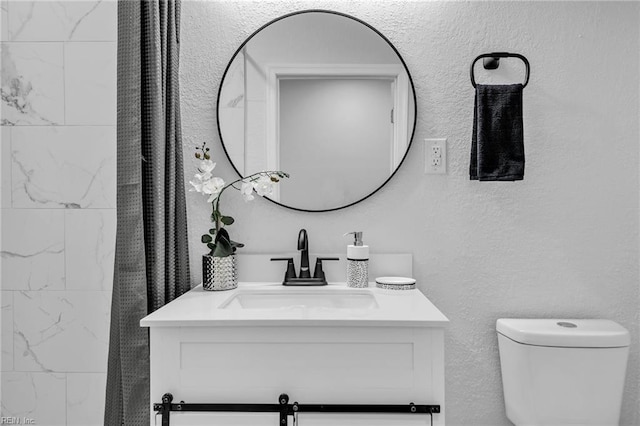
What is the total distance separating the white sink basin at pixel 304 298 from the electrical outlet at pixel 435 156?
0.50 m

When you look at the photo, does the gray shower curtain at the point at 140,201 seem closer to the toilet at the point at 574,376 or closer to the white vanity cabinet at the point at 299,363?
the white vanity cabinet at the point at 299,363

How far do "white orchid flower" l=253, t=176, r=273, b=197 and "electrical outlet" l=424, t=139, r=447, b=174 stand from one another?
556 mm

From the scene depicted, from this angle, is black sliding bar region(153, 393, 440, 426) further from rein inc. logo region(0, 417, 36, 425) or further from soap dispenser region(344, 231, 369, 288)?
rein inc. logo region(0, 417, 36, 425)

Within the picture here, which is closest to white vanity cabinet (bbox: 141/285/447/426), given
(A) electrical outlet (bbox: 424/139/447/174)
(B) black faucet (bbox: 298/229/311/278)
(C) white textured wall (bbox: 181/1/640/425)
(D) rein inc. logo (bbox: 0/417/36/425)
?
(B) black faucet (bbox: 298/229/311/278)

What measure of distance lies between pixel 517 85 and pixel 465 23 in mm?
298

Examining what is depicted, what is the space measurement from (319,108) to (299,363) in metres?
0.89

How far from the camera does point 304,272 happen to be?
5.19 ft

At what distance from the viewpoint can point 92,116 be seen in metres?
1.65

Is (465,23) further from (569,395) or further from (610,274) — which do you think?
(569,395)

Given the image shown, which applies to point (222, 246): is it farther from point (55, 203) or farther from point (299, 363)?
point (55, 203)

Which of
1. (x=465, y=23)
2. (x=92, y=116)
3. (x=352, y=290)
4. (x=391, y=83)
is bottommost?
(x=352, y=290)

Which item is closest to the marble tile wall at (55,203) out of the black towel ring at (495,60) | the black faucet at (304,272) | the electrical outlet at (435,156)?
the black faucet at (304,272)

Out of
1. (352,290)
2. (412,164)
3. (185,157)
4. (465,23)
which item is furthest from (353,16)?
(352,290)

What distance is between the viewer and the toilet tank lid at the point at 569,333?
1.45 meters
